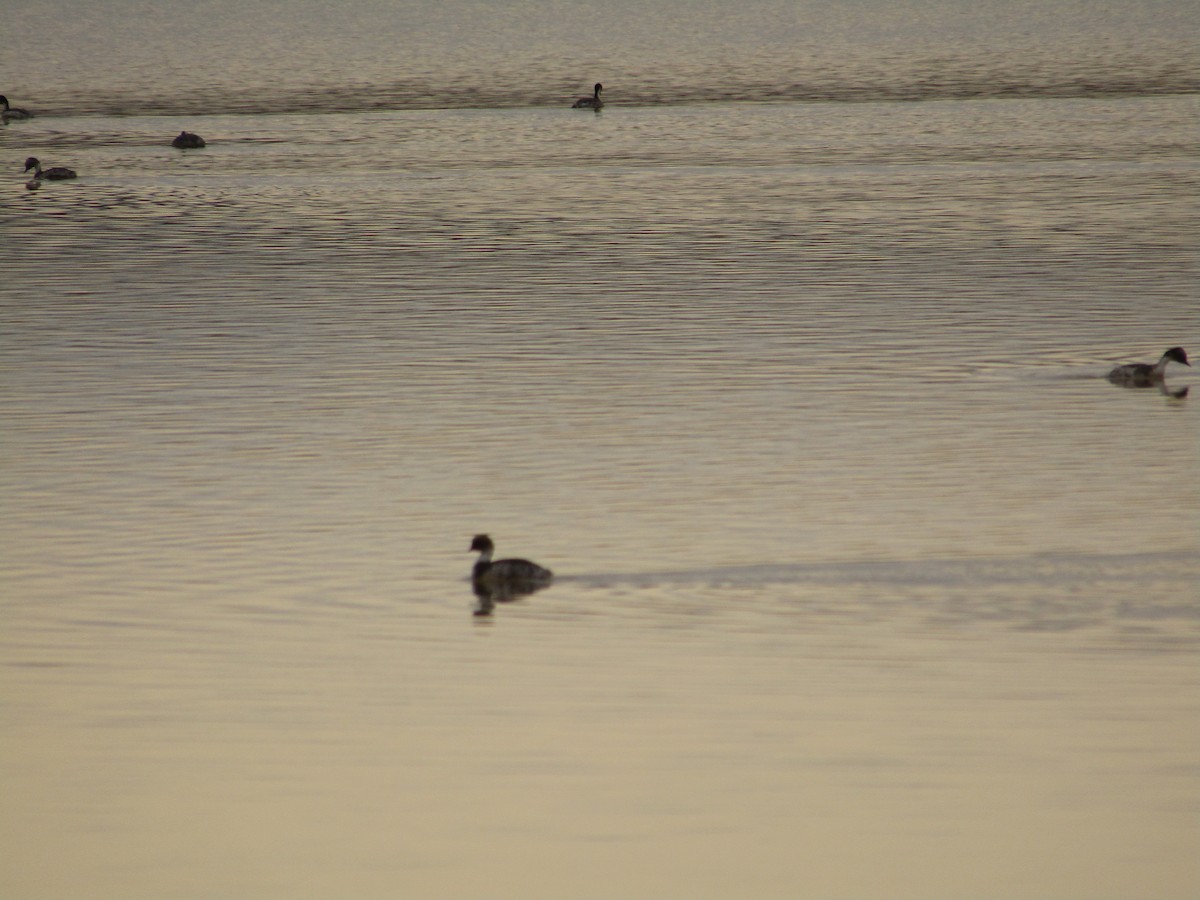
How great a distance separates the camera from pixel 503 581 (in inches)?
727

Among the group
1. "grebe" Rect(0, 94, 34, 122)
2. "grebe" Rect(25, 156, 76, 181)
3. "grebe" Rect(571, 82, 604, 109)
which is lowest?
"grebe" Rect(25, 156, 76, 181)

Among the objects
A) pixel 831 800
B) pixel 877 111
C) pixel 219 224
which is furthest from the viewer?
pixel 877 111

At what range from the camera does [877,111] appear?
7262 cm

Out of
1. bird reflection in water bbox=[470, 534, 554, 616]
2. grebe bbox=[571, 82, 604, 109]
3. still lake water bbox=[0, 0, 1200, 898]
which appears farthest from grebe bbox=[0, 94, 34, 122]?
bird reflection in water bbox=[470, 534, 554, 616]

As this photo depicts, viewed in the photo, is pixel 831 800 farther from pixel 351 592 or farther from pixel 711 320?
pixel 711 320

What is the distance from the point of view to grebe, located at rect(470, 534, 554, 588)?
1836 centimetres

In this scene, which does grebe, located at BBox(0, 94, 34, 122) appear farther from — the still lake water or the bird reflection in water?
the bird reflection in water

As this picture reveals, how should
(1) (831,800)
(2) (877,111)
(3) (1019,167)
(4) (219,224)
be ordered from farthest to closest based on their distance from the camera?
(2) (877,111) < (3) (1019,167) < (4) (219,224) < (1) (831,800)

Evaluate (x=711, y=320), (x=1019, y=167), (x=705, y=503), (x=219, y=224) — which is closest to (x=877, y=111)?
(x=1019, y=167)

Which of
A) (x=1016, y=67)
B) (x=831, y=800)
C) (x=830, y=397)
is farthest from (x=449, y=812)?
(x=1016, y=67)

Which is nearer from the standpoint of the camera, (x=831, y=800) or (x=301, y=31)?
(x=831, y=800)

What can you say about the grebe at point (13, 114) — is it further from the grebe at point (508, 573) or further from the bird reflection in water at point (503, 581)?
the bird reflection in water at point (503, 581)

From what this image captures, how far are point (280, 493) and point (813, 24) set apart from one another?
106551mm

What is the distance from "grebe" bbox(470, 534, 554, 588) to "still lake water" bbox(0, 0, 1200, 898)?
22 cm
